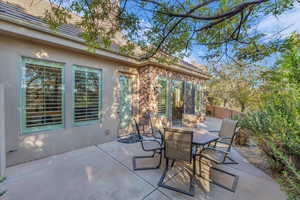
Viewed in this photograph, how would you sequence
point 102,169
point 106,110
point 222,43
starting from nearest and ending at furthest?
point 102,169 < point 222,43 < point 106,110

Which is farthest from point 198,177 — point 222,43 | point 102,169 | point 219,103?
point 219,103

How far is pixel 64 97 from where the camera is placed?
3602mm

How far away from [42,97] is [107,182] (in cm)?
269

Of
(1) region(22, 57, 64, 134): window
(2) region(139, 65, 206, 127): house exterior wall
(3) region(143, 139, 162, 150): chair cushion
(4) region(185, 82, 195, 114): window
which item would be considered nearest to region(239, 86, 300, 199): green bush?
(3) region(143, 139, 162, 150): chair cushion

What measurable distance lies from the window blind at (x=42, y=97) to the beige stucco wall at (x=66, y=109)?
0.14 metres

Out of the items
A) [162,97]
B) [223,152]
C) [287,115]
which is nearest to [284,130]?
[287,115]

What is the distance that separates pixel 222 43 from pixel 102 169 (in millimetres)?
4376

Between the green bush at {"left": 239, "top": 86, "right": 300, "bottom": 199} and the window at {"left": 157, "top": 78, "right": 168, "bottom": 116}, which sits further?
the window at {"left": 157, "top": 78, "right": 168, "bottom": 116}

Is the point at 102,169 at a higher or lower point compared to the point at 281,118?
lower

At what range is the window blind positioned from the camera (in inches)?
121

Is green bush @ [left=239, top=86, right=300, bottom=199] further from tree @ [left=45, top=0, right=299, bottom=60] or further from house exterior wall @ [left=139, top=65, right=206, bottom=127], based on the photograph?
house exterior wall @ [left=139, top=65, right=206, bottom=127]

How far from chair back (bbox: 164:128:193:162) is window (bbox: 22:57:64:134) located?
10.2 feet

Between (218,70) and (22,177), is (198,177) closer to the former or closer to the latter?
(22,177)

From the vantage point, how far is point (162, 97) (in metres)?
5.78
